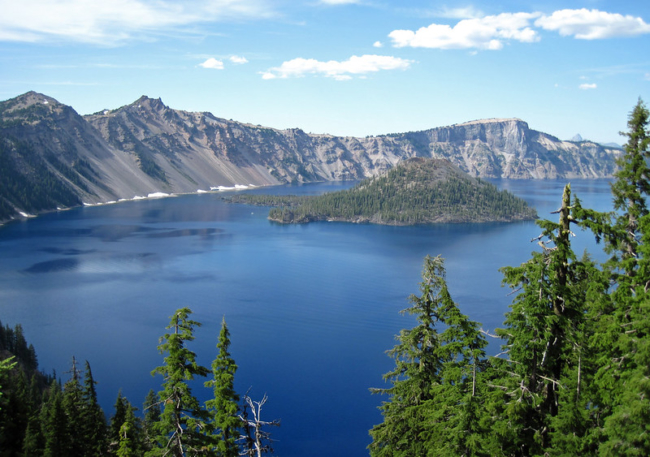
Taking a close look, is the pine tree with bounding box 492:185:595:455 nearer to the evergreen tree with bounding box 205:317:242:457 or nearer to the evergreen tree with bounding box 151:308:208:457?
the evergreen tree with bounding box 205:317:242:457

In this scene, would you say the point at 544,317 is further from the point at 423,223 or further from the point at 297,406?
the point at 423,223

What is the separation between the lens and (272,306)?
79.0m

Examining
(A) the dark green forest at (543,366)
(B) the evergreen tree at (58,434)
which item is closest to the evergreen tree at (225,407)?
(A) the dark green forest at (543,366)

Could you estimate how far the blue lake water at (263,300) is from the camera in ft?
169

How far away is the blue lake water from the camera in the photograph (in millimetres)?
51531

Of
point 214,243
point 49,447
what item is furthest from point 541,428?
point 214,243

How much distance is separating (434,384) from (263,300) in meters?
65.9

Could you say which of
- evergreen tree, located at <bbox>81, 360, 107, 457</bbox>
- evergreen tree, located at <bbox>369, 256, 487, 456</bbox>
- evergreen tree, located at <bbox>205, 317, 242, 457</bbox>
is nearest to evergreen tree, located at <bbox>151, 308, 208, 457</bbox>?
evergreen tree, located at <bbox>205, 317, 242, 457</bbox>

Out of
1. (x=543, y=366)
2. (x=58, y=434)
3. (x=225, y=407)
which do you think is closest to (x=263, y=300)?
(x=58, y=434)

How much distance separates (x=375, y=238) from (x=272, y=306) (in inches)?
2935

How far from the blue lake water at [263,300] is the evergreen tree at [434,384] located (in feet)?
72.3

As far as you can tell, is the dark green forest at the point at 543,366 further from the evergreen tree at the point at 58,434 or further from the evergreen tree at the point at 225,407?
the evergreen tree at the point at 58,434

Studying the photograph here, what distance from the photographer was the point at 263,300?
82.6 m

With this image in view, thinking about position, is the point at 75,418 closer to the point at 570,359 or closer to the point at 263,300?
the point at 570,359
